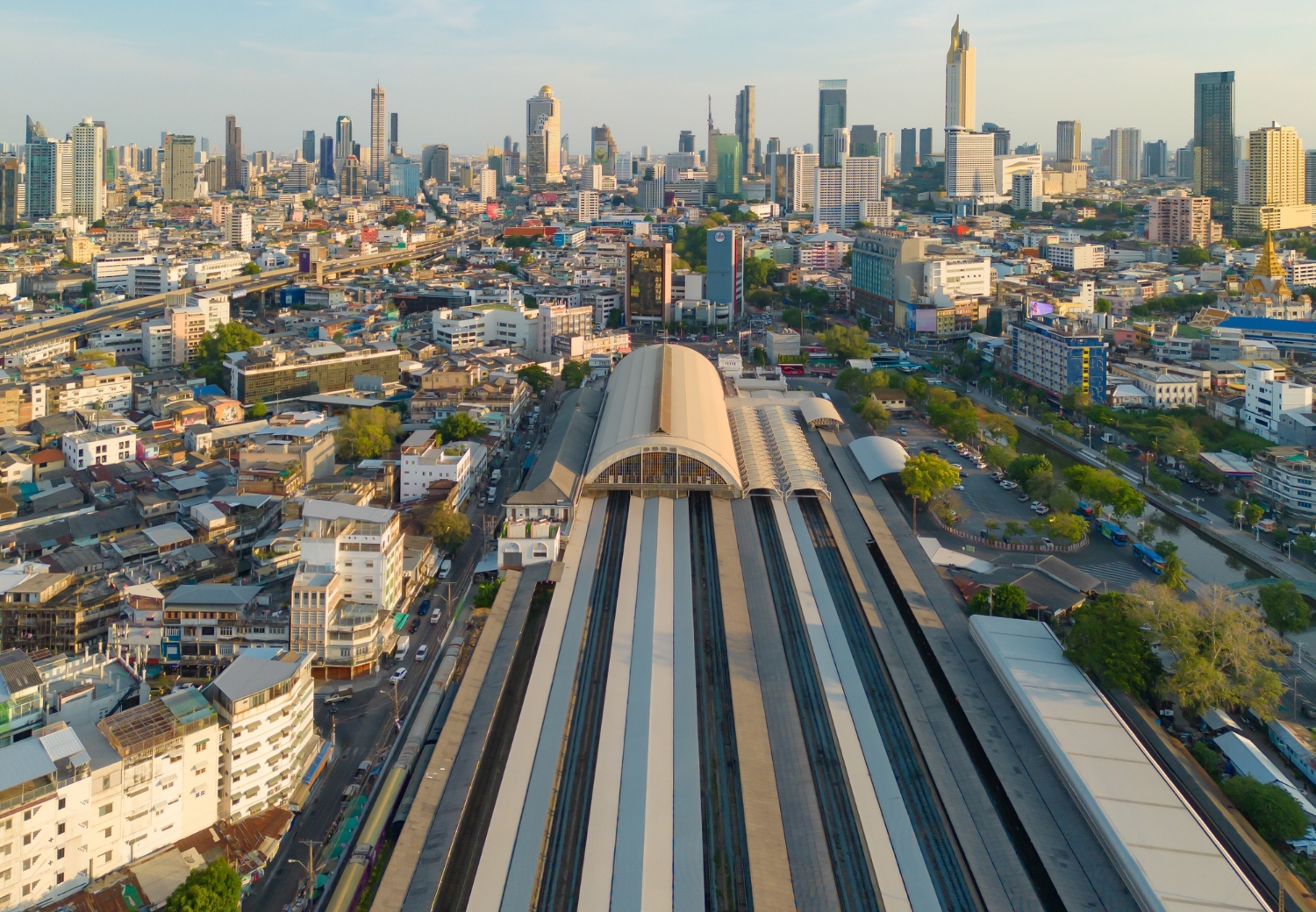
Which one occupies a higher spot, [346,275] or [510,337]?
[346,275]

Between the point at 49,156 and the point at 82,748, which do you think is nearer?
the point at 82,748

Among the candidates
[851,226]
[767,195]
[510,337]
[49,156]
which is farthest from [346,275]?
[767,195]

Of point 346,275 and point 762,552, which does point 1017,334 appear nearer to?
point 762,552

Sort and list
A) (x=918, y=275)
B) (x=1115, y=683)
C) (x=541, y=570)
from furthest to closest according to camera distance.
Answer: (x=918, y=275)
(x=541, y=570)
(x=1115, y=683)

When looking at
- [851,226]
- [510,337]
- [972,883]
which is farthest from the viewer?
[851,226]

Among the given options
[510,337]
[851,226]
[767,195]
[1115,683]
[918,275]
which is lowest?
[1115,683]

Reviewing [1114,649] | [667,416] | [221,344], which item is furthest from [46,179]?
[1114,649]
